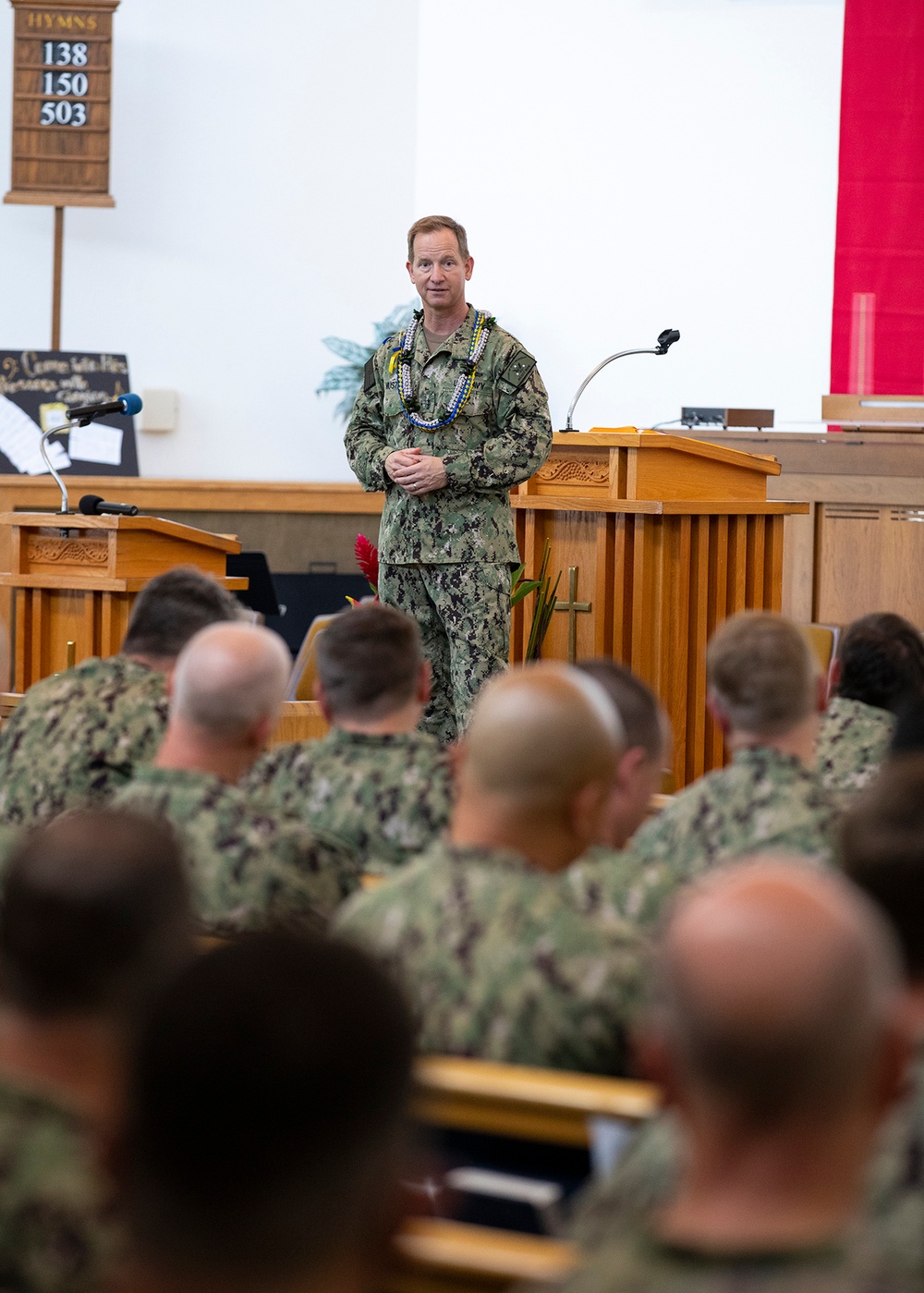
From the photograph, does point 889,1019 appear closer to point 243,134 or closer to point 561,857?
point 561,857

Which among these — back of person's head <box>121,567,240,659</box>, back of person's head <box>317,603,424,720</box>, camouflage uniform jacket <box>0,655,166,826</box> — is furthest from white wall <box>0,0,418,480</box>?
back of person's head <box>317,603,424,720</box>

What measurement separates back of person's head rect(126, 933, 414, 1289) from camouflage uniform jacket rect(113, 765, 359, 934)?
115cm

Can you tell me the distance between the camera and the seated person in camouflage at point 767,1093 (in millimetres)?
947

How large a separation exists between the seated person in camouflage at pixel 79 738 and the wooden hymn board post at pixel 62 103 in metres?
6.09

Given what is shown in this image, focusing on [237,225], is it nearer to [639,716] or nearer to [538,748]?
[639,716]

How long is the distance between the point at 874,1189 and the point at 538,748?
0.65 metres

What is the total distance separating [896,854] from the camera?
157 centimetres

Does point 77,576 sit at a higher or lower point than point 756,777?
higher

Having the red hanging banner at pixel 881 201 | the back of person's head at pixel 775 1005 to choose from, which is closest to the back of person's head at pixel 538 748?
the back of person's head at pixel 775 1005

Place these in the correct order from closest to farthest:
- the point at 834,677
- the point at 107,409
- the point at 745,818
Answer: the point at 745,818
the point at 834,677
the point at 107,409

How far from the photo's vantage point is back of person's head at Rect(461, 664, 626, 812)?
1.85 metres

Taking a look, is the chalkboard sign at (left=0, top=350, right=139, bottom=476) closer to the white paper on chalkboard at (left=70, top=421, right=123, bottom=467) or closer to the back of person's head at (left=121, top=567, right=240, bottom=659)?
the white paper on chalkboard at (left=70, top=421, right=123, bottom=467)

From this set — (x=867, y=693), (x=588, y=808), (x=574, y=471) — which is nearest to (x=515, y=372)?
(x=574, y=471)

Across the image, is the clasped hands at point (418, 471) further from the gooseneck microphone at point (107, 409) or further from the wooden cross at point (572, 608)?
the gooseneck microphone at point (107, 409)
